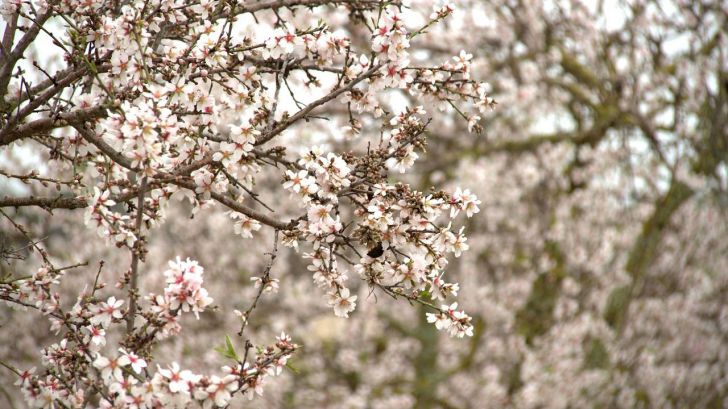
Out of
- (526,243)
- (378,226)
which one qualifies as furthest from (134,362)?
(526,243)

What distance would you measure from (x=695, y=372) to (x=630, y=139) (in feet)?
9.11

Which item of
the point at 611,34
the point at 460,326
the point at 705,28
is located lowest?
the point at 460,326

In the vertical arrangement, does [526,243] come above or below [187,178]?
above

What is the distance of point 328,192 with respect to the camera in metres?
2.63

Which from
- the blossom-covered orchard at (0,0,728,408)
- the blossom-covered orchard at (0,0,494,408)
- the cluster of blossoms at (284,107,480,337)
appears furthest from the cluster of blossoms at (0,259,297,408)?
the blossom-covered orchard at (0,0,728,408)

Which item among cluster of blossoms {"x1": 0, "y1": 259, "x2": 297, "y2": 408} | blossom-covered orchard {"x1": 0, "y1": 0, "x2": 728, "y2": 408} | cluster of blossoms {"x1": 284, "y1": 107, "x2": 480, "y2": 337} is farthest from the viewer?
blossom-covered orchard {"x1": 0, "y1": 0, "x2": 728, "y2": 408}

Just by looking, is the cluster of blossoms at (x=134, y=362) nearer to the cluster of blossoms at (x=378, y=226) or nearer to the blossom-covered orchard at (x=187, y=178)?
the blossom-covered orchard at (x=187, y=178)

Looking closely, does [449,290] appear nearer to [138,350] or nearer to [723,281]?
[138,350]

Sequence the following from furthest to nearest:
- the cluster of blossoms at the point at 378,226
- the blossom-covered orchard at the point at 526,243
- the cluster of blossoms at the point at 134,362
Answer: the blossom-covered orchard at the point at 526,243
the cluster of blossoms at the point at 378,226
the cluster of blossoms at the point at 134,362

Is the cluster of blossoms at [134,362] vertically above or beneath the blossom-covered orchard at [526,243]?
beneath

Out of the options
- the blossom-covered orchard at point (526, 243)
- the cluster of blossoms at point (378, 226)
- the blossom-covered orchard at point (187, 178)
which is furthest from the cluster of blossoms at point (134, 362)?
the blossom-covered orchard at point (526, 243)

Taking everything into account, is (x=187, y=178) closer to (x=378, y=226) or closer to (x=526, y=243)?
(x=378, y=226)

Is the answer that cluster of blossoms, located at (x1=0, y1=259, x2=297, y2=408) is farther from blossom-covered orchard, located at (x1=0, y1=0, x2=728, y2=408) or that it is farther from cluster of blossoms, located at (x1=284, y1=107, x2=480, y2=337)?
blossom-covered orchard, located at (x1=0, y1=0, x2=728, y2=408)

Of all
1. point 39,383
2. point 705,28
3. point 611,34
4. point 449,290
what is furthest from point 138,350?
A: point 611,34
